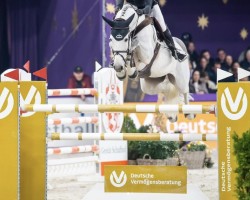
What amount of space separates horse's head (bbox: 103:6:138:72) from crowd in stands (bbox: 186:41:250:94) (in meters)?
5.92

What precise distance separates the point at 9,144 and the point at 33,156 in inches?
10.4

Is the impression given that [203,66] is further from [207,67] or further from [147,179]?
[147,179]

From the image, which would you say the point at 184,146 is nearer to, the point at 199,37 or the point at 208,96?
the point at 208,96

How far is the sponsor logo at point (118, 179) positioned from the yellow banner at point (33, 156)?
0.52m

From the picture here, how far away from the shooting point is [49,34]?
40.4 ft

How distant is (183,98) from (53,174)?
1.92 metres

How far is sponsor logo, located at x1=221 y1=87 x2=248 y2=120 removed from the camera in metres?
4.25

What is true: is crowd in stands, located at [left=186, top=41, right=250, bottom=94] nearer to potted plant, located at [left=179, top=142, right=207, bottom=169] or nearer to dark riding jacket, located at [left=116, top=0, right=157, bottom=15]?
potted plant, located at [left=179, top=142, right=207, bottom=169]

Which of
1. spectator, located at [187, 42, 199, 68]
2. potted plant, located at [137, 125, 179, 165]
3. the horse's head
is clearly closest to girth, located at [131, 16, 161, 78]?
the horse's head

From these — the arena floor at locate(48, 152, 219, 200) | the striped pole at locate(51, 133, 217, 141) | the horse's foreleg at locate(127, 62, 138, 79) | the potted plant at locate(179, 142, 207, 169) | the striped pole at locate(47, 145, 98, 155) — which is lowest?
the arena floor at locate(48, 152, 219, 200)

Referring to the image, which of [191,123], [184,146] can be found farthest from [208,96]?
[184,146]

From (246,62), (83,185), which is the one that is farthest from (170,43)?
(246,62)

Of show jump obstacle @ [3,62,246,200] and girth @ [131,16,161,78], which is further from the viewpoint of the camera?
girth @ [131,16,161,78]

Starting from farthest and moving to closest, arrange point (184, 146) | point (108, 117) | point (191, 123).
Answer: point (191, 123)
point (184, 146)
point (108, 117)
